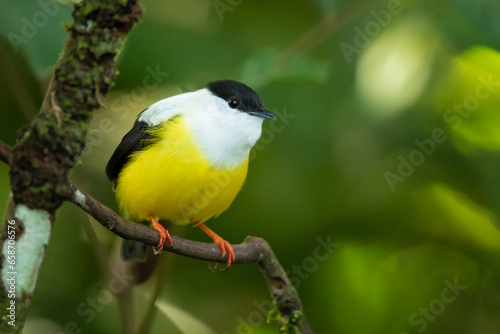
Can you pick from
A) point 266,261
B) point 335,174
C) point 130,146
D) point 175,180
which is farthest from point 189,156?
point 335,174

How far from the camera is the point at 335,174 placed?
3.86 m

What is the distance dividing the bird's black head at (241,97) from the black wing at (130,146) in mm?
480

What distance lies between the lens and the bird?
2955 mm

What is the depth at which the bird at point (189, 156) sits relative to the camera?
2955mm

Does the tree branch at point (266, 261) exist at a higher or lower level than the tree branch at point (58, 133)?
lower

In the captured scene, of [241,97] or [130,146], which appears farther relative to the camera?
[241,97]

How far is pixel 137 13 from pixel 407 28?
2731 mm

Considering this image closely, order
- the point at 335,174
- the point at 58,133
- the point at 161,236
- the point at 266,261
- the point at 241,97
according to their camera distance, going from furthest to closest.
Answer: the point at 335,174 < the point at 241,97 < the point at 266,261 < the point at 161,236 < the point at 58,133

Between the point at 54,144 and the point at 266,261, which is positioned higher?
the point at 54,144

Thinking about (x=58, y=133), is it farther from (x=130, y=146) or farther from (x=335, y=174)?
(x=335, y=174)

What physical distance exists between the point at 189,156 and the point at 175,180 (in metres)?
0.14

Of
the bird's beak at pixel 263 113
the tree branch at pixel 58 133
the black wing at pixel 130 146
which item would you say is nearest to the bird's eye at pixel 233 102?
the bird's beak at pixel 263 113

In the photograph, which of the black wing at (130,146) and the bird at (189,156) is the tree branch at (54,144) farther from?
the black wing at (130,146)

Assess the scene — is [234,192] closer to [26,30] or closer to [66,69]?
[26,30]
